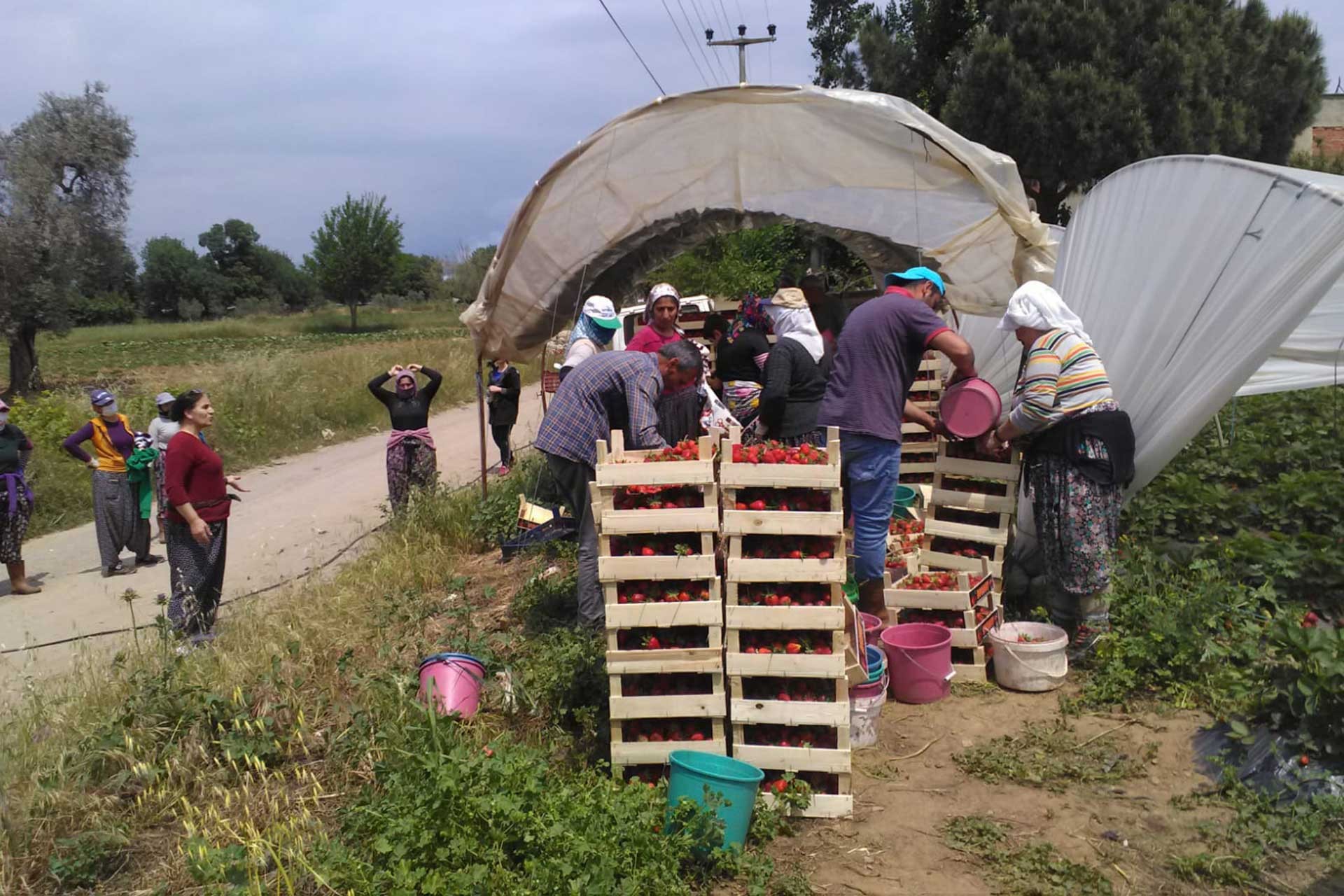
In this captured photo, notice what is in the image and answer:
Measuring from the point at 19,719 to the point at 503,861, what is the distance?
2.85 m

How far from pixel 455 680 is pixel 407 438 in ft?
15.3

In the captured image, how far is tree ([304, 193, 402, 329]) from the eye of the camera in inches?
2299

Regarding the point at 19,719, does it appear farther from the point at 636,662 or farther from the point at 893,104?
the point at 893,104

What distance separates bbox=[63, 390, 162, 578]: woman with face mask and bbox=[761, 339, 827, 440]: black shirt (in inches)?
252

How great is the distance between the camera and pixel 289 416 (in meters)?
16.7

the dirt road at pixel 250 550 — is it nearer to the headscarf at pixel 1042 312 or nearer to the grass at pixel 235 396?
the grass at pixel 235 396

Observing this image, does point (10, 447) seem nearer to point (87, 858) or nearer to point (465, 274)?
point (87, 858)

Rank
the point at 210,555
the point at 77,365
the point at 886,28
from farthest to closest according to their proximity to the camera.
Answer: the point at 77,365 → the point at 886,28 → the point at 210,555

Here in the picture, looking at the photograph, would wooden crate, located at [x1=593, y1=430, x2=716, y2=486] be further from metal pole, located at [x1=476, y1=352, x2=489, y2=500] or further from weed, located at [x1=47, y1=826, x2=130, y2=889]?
metal pole, located at [x1=476, y1=352, x2=489, y2=500]

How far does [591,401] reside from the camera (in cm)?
531

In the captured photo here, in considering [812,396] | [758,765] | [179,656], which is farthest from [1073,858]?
[179,656]

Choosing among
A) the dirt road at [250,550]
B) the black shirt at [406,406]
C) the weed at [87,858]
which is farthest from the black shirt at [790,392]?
the dirt road at [250,550]

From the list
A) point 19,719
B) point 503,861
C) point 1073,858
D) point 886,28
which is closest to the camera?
point 503,861

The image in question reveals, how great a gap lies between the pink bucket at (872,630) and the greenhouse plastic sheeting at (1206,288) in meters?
1.87
